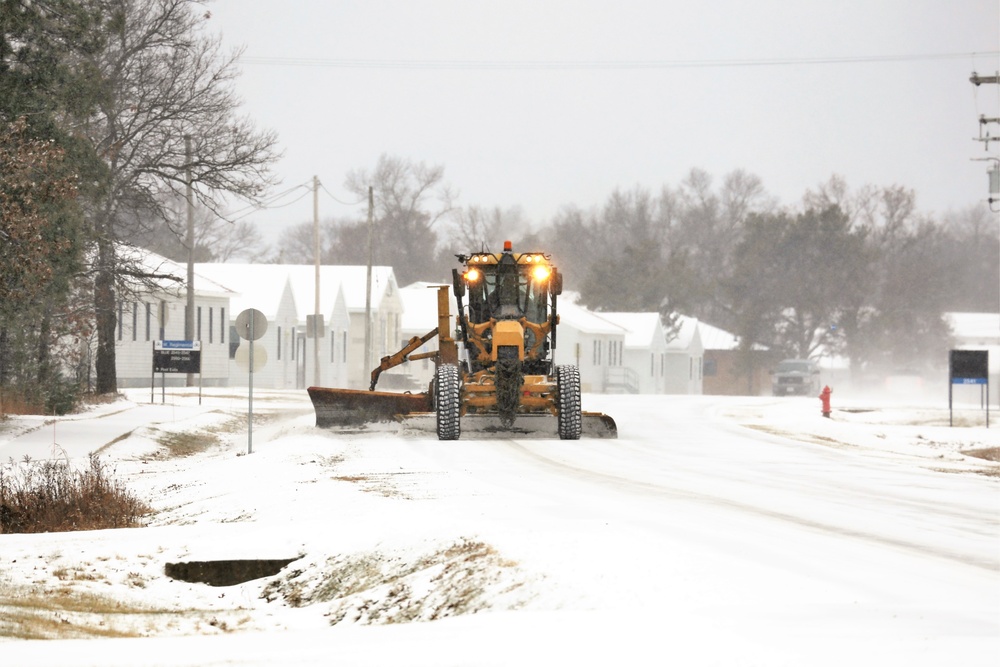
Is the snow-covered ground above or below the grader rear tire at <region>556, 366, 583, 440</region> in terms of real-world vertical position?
below

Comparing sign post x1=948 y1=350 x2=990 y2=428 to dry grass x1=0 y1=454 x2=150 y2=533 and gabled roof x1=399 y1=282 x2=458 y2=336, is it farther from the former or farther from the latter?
gabled roof x1=399 y1=282 x2=458 y2=336

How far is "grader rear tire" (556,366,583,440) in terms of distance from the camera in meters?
25.4

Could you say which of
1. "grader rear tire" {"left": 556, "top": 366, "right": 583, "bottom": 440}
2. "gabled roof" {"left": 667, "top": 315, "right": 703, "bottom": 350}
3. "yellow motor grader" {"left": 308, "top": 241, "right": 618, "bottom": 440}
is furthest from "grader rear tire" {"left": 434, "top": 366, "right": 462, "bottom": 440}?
"gabled roof" {"left": 667, "top": 315, "right": 703, "bottom": 350}

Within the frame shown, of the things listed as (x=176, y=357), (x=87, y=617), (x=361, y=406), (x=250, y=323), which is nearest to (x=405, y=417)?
(x=361, y=406)

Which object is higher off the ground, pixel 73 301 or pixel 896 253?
pixel 896 253

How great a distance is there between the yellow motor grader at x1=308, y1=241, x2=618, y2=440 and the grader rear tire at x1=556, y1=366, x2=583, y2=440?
0.02m

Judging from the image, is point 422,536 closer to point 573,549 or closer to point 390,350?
point 573,549

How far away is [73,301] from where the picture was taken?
36.7 metres

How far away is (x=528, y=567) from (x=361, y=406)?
18779mm

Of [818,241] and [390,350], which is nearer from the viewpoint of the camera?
[390,350]

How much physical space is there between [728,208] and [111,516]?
128734mm

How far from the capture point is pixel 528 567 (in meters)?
10.1

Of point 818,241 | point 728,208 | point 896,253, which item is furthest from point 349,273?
point 728,208

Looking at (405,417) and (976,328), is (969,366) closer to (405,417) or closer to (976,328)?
(405,417)
